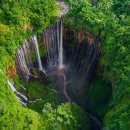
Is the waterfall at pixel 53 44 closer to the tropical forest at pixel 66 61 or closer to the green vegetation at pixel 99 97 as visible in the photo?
the tropical forest at pixel 66 61

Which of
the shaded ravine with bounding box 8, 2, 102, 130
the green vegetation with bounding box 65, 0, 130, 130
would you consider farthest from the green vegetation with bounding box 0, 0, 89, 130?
the green vegetation with bounding box 65, 0, 130, 130

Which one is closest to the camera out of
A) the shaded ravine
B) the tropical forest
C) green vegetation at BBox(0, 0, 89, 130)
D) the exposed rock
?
green vegetation at BBox(0, 0, 89, 130)

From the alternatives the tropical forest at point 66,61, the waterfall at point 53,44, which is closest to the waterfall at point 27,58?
the tropical forest at point 66,61

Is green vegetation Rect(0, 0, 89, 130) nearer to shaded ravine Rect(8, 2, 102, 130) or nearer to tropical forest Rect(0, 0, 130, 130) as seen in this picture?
tropical forest Rect(0, 0, 130, 130)

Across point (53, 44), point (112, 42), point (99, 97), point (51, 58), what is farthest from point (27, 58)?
point (112, 42)

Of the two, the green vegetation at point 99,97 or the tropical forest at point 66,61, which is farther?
the green vegetation at point 99,97

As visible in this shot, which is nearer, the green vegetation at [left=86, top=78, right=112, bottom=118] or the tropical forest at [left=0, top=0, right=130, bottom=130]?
the tropical forest at [left=0, top=0, right=130, bottom=130]

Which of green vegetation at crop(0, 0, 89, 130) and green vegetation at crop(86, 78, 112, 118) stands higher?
green vegetation at crop(0, 0, 89, 130)

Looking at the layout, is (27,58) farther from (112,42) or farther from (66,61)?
(112,42)

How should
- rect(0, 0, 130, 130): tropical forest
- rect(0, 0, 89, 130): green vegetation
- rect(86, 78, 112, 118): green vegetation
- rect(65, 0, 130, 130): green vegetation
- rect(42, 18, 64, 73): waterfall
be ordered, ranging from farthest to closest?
rect(42, 18, 64, 73): waterfall
rect(86, 78, 112, 118): green vegetation
rect(0, 0, 130, 130): tropical forest
rect(65, 0, 130, 130): green vegetation
rect(0, 0, 89, 130): green vegetation

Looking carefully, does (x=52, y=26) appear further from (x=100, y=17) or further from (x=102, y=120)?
(x=102, y=120)
